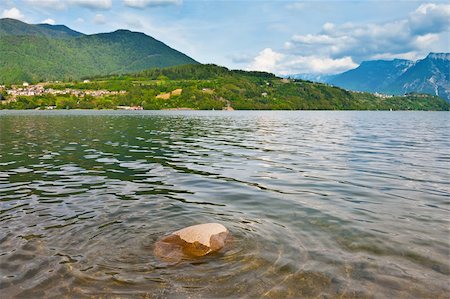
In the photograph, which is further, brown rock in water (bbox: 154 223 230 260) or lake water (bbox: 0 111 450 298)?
brown rock in water (bbox: 154 223 230 260)

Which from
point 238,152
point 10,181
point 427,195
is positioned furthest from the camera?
point 238,152

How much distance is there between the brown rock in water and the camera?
1031 centimetres

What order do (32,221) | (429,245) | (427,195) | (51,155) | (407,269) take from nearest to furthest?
(407,269)
(429,245)
(32,221)
(427,195)
(51,155)

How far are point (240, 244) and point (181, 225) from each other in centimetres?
291

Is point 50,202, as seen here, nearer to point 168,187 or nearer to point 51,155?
point 168,187

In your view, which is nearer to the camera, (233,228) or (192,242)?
(192,242)

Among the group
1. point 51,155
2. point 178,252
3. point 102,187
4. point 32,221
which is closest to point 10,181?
point 102,187

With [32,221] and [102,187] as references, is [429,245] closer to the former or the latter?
[32,221]

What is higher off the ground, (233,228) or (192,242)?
(192,242)

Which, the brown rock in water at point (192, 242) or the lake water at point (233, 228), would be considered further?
the brown rock in water at point (192, 242)

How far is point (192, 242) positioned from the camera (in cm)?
1063

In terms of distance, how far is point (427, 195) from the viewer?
17.1 m

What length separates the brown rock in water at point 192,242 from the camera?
1031 cm

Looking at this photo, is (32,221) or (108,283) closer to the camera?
(108,283)
